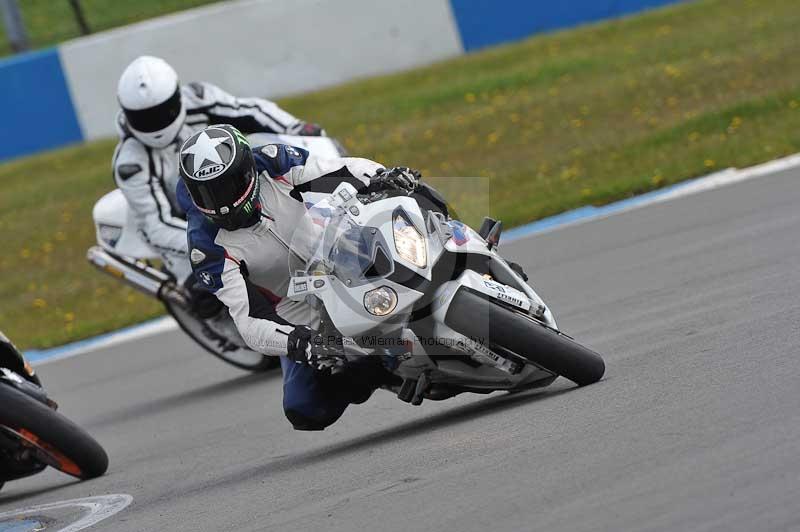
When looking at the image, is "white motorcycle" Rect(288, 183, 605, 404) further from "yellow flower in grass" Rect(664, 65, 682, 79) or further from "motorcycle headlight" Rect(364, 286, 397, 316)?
"yellow flower in grass" Rect(664, 65, 682, 79)

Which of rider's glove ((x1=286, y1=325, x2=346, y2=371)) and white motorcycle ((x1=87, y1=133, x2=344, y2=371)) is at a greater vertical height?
rider's glove ((x1=286, y1=325, x2=346, y2=371))

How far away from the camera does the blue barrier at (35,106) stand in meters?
19.3

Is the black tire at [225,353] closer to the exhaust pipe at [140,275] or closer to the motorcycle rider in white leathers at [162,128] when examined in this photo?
the exhaust pipe at [140,275]

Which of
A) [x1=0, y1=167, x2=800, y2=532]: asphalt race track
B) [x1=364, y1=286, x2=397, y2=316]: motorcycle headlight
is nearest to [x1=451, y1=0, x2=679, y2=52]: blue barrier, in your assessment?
[x1=0, y1=167, x2=800, y2=532]: asphalt race track

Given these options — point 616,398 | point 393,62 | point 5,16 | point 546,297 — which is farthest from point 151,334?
point 5,16

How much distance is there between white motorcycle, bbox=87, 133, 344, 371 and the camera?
9.66 meters

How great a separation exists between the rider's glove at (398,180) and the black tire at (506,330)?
0.59 meters

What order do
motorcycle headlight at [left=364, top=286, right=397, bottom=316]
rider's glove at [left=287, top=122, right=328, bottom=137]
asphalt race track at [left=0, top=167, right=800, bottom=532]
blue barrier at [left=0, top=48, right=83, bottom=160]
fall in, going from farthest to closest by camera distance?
1. blue barrier at [left=0, top=48, right=83, bottom=160]
2. rider's glove at [left=287, top=122, right=328, bottom=137]
3. motorcycle headlight at [left=364, top=286, right=397, bottom=316]
4. asphalt race track at [left=0, top=167, right=800, bottom=532]

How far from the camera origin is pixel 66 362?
12.0 meters

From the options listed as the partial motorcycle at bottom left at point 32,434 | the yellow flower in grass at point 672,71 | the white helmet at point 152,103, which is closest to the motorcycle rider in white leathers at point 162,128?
the white helmet at point 152,103

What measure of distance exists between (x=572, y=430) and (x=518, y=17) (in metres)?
15.3

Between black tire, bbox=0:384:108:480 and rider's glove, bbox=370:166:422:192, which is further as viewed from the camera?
black tire, bbox=0:384:108:480

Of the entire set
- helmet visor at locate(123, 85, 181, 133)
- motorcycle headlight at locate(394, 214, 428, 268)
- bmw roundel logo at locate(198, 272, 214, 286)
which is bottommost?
helmet visor at locate(123, 85, 181, 133)

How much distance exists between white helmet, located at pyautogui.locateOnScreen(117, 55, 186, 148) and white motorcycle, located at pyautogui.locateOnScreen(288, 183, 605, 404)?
10.7 feet
